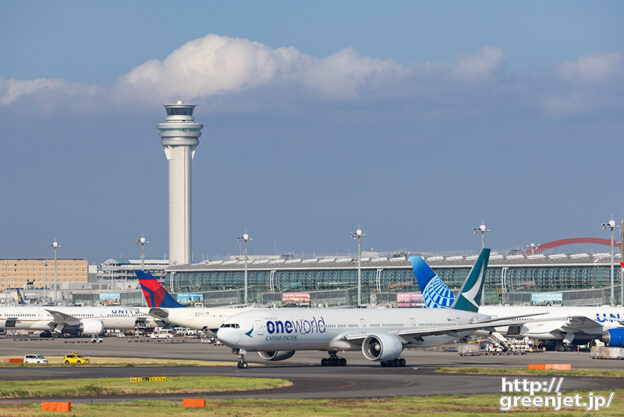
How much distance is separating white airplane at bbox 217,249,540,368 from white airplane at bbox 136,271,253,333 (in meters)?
41.7

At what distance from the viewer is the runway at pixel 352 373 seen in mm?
55791

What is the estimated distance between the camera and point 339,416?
1724 inches

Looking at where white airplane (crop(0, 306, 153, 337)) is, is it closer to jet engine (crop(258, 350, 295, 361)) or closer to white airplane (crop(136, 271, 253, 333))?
white airplane (crop(136, 271, 253, 333))

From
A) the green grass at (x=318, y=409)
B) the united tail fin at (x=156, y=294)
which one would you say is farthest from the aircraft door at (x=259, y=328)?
the united tail fin at (x=156, y=294)

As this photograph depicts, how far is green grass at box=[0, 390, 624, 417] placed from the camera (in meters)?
44.5

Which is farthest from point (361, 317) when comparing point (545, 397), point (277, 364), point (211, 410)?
point (211, 410)

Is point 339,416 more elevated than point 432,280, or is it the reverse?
point 432,280

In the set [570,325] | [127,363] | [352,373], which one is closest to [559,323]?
[570,325]

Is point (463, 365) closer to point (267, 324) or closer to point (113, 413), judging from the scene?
point (267, 324)

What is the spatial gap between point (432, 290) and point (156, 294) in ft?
140

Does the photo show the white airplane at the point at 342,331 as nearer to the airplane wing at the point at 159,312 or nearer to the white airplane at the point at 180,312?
the white airplane at the point at 180,312

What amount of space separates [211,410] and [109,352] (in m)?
63.0

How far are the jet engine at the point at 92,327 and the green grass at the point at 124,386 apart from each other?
85.2 metres

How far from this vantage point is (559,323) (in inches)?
4205
